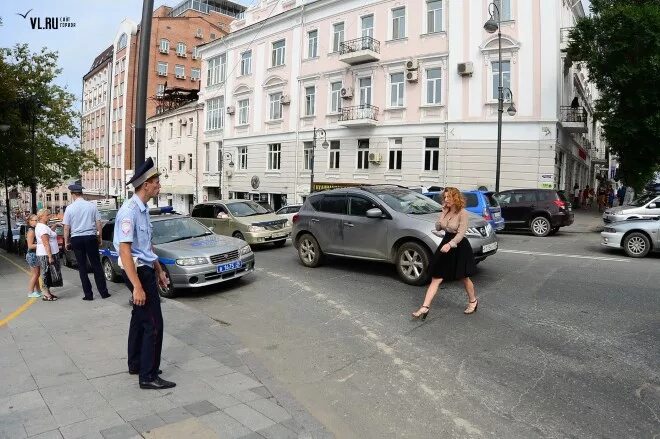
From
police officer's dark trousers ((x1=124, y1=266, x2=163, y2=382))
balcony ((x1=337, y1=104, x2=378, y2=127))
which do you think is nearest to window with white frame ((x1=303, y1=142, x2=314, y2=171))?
balcony ((x1=337, y1=104, x2=378, y2=127))

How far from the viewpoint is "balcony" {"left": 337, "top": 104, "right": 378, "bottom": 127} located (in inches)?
1097

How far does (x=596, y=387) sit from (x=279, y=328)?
374 centimetres

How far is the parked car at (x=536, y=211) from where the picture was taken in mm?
16625

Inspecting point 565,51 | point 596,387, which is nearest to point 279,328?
point 596,387

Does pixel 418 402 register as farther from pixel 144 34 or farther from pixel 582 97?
pixel 582 97

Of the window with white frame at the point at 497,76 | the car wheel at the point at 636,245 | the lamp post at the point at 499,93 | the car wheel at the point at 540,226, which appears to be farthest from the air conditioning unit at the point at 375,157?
the car wheel at the point at 636,245

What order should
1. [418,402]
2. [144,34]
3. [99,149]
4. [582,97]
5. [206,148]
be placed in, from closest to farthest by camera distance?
1. [418,402]
2. [144,34]
3. [582,97]
4. [206,148]
5. [99,149]

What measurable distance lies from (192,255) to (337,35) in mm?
25087

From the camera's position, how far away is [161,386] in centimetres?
428

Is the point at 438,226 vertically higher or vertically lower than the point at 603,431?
higher

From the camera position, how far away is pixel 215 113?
1590 inches

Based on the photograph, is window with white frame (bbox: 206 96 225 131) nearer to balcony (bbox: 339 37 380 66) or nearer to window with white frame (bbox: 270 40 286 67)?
window with white frame (bbox: 270 40 286 67)

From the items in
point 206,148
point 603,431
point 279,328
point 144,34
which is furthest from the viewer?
point 206,148

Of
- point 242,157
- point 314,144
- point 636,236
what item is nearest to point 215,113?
point 242,157
